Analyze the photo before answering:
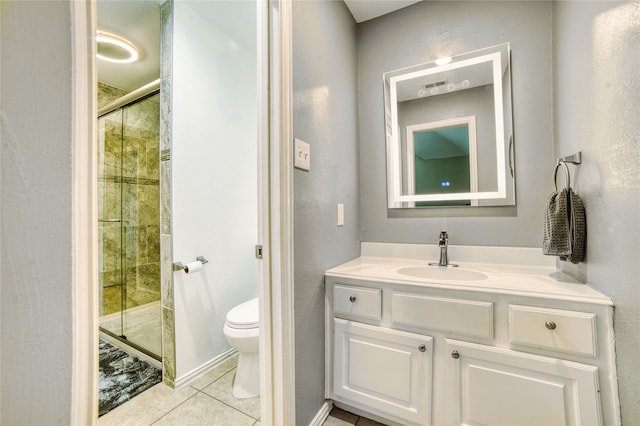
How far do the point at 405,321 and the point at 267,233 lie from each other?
0.72 meters

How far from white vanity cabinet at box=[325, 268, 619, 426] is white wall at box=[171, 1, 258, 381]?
36.0 inches

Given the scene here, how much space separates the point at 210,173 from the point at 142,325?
1.31 m

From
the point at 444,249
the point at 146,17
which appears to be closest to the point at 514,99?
the point at 444,249

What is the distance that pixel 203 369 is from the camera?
173 cm

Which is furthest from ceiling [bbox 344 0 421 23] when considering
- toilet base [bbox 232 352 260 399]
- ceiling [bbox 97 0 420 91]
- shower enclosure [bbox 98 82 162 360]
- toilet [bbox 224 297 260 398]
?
toilet base [bbox 232 352 260 399]

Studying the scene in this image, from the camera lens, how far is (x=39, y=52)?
45cm

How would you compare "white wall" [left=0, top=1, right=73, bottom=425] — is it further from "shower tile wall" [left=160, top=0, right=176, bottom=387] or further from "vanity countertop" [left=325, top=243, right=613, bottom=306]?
"shower tile wall" [left=160, top=0, right=176, bottom=387]

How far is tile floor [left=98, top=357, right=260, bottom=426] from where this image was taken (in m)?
Answer: 1.35

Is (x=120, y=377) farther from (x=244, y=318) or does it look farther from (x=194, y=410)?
(x=244, y=318)

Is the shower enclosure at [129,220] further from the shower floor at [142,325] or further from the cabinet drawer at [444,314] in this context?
the cabinet drawer at [444,314]

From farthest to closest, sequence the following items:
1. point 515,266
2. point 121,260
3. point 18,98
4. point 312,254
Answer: point 121,260
point 515,266
point 312,254
point 18,98

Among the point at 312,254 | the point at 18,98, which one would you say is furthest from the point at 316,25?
the point at 18,98

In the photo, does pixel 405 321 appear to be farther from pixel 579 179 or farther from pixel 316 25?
pixel 316 25

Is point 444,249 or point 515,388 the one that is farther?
point 444,249
